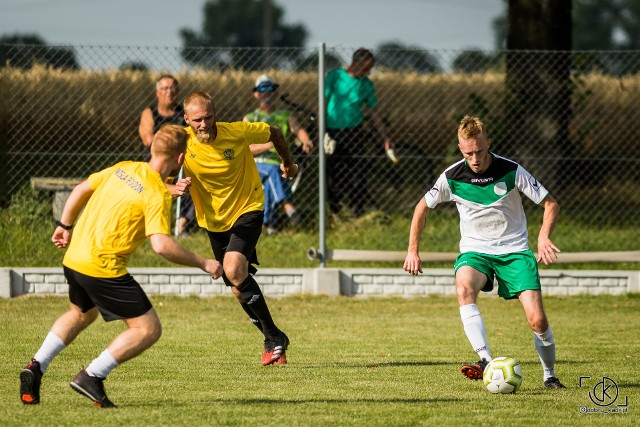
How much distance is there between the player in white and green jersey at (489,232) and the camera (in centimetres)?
710

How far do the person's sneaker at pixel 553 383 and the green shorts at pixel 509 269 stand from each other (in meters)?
0.58

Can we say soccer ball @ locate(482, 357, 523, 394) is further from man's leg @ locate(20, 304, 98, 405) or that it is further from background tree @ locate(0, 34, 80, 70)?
background tree @ locate(0, 34, 80, 70)

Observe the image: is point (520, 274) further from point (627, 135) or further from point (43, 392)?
point (627, 135)

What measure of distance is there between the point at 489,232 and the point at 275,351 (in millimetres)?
1806

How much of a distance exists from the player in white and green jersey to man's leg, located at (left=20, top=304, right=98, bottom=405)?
2154mm

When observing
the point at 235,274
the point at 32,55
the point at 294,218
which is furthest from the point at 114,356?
the point at 294,218

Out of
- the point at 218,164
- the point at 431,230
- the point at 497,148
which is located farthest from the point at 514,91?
the point at 218,164

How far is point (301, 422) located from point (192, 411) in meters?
0.66

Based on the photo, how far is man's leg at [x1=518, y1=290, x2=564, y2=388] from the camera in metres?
7.04

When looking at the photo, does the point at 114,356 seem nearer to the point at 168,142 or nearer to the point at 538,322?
the point at 168,142

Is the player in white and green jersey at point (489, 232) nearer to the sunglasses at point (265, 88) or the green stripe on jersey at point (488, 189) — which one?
the green stripe on jersey at point (488, 189)

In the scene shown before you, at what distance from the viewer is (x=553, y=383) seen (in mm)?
7086

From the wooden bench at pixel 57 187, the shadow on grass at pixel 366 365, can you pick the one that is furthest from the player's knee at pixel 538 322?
the wooden bench at pixel 57 187

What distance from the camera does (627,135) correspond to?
14.6 metres
